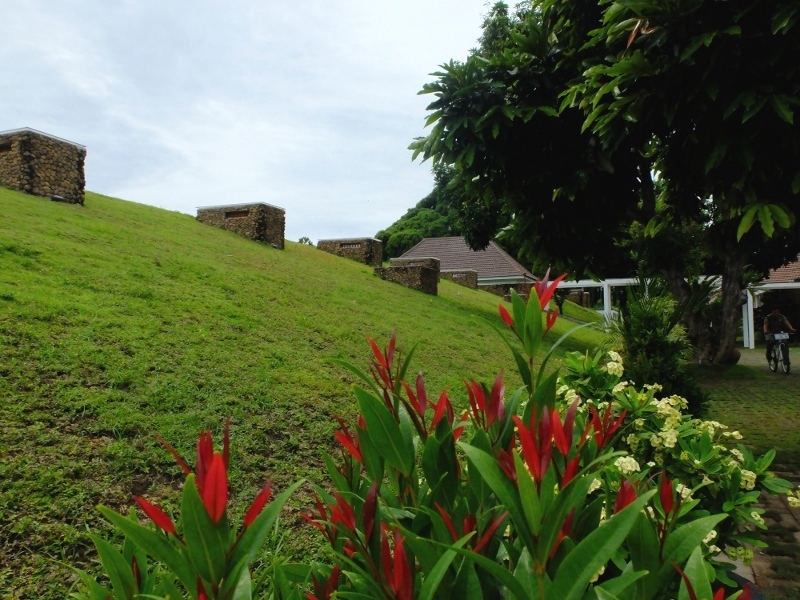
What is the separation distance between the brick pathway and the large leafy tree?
239 centimetres

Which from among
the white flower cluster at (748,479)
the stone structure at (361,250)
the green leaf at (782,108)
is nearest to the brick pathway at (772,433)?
the white flower cluster at (748,479)

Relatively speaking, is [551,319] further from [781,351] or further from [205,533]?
[781,351]

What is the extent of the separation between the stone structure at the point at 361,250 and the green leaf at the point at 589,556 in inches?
824

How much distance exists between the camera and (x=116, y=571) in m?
1.23

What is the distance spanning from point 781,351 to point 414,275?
1041 cm

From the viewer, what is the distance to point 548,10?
307 inches

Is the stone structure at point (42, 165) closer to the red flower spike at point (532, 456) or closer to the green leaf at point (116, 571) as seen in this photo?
the green leaf at point (116, 571)

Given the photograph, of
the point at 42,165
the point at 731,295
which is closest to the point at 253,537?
the point at 731,295

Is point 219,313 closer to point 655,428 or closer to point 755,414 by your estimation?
point 655,428

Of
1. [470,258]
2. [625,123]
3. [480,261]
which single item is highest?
[470,258]

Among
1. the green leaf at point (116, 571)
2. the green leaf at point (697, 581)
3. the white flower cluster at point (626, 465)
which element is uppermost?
the green leaf at point (697, 581)

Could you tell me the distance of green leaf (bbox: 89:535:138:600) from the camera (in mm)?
1229

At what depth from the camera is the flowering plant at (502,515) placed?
95 centimetres

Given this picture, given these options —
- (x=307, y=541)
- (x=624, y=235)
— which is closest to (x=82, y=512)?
(x=307, y=541)
